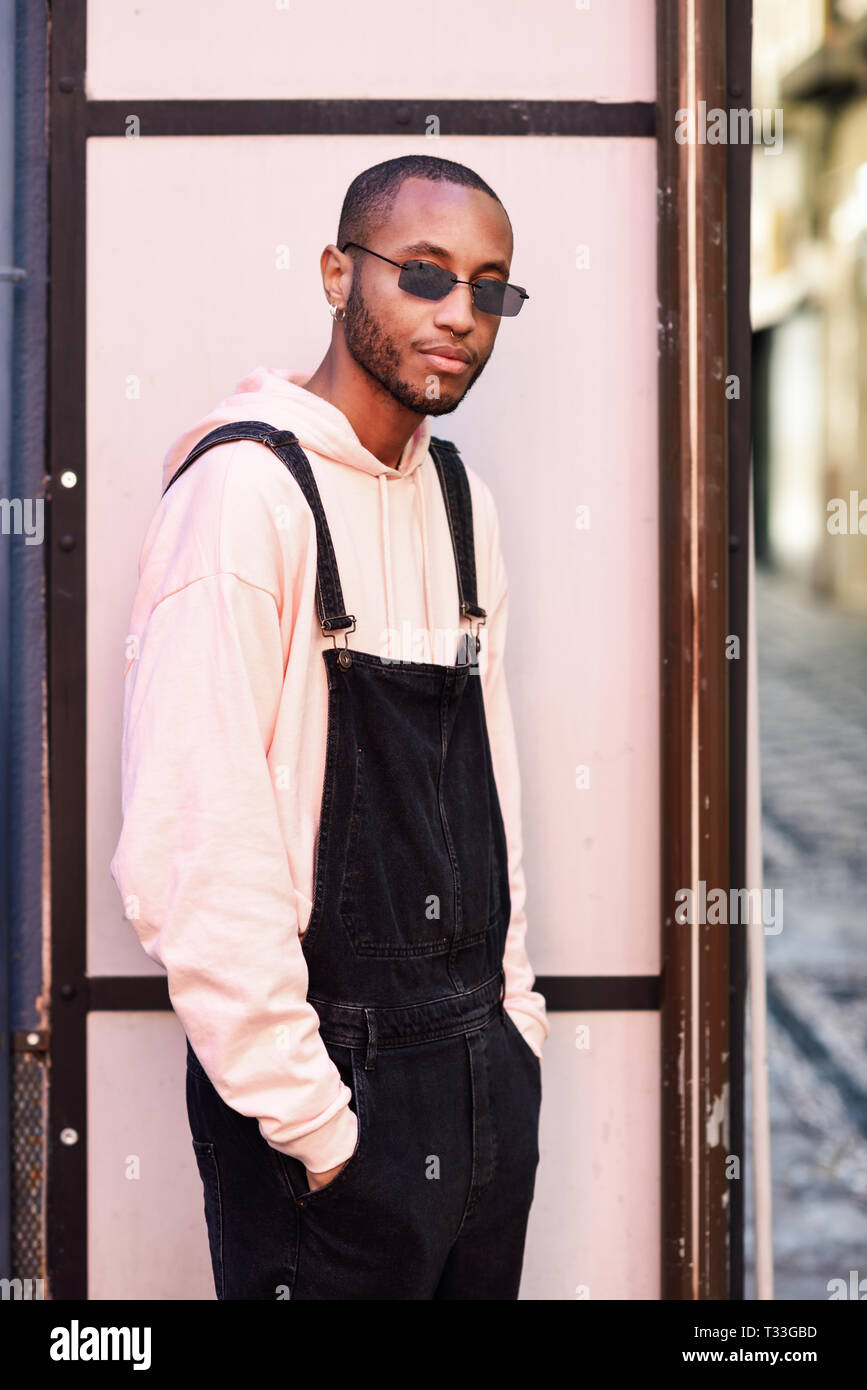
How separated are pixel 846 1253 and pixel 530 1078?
1.79 meters

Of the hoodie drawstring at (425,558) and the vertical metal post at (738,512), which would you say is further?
the vertical metal post at (738,512)

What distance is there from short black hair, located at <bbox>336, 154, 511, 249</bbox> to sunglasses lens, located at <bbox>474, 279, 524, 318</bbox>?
0.42 feet

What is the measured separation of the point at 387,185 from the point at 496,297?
229 millimetres

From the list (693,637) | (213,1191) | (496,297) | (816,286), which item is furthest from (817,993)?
(816,286)

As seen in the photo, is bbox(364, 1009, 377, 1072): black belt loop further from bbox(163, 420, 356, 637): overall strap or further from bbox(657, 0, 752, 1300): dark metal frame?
bbox(657, 0, 752, 1300): dark metal frame

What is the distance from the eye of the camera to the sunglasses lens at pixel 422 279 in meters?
1.79

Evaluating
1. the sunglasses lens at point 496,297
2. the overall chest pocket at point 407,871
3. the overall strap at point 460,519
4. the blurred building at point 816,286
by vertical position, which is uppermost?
the blurred building at point 816,286

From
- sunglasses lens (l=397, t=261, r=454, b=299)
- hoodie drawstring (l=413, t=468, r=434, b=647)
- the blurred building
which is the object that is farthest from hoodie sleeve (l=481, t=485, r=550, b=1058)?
the blurred building

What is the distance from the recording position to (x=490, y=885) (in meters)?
2.00

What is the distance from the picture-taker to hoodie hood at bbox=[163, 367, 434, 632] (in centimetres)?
183

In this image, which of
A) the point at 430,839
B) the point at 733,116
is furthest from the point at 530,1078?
the point at 733,116

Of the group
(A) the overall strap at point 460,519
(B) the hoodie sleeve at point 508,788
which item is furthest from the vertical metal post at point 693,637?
(A) the overall strap at point 460,519

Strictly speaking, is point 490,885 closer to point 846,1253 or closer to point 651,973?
point 651,973

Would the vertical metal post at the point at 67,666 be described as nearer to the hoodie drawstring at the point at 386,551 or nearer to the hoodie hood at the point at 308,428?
the hoodie hood at the point at 308,428
